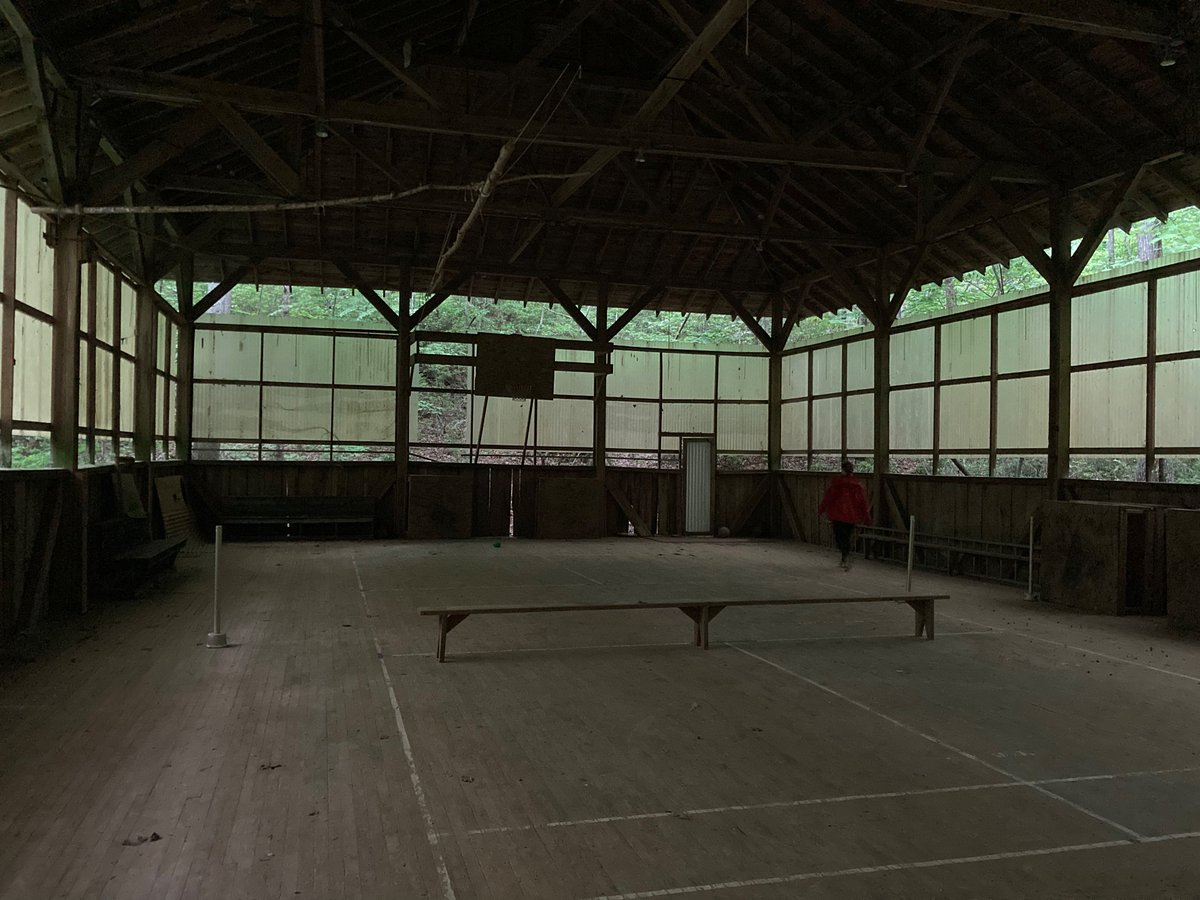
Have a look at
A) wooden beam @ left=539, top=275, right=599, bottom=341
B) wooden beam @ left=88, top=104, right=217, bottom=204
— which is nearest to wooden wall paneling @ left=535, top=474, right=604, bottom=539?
wooden beam @ left=539, top=275, right=599, bottom=341

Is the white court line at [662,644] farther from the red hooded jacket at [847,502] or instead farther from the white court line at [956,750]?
the red hooded jacket at [847,502]

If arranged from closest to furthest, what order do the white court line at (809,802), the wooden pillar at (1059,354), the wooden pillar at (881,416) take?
the white court line at (809,802)
the wooden pillar at (1059,354)
the wooden pillar at (881,416)

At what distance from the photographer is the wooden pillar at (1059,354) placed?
35.0 feet

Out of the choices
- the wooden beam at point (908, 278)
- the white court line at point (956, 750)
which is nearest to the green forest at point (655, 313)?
the wooden beam at point (908, 278)

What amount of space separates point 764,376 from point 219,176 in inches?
433

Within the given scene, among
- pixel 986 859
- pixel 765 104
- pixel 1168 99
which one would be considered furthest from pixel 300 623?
pixel 1168 99

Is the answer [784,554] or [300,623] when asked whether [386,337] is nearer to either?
[784,554]

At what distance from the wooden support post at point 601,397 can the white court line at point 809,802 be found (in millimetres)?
12638

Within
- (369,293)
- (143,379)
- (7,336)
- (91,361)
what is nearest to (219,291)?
(369,293)

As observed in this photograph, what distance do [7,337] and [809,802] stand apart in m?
6.97

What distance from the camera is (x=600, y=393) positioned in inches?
667

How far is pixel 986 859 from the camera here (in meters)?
3.30

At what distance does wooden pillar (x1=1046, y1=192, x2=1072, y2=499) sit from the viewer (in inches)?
420

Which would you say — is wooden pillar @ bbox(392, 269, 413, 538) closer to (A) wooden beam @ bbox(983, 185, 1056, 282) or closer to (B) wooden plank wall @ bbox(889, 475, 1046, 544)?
(B) wooden plank wall @ bbox(889, 475, 1046, 544)
